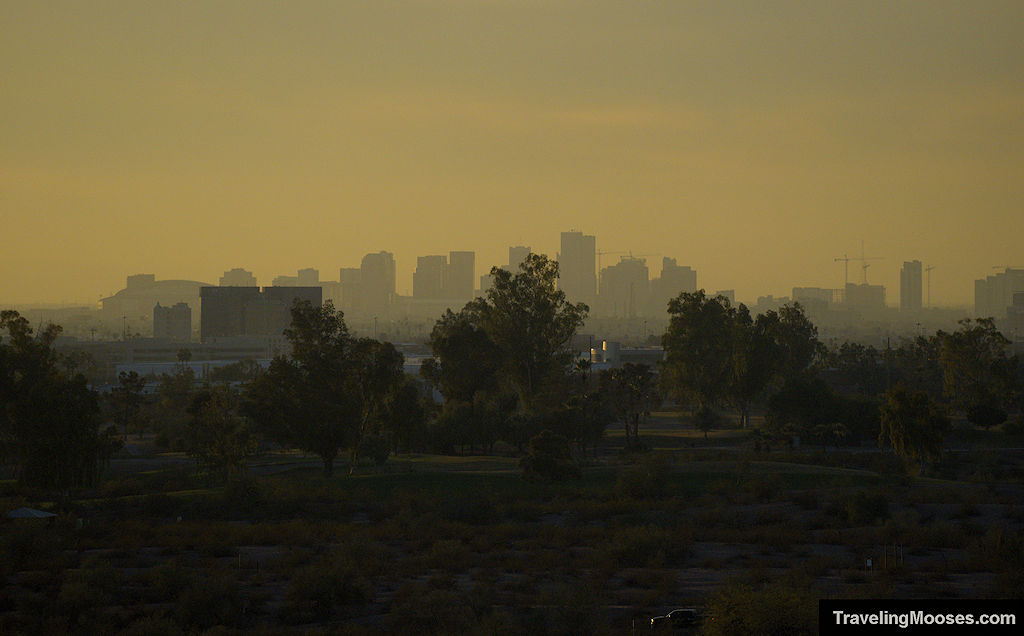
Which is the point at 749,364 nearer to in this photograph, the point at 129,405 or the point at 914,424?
the point at 914,424

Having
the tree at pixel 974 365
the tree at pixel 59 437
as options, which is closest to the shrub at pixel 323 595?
the tree at pixel 59 437

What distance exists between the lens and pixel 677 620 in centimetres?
2262

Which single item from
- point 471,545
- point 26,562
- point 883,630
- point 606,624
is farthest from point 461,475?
point 883,630

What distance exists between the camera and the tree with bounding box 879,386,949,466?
51.4 metres

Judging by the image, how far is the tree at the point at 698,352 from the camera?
286ft

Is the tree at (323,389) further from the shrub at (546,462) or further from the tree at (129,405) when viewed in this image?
the tree at (129,405)

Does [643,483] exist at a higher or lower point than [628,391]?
lower

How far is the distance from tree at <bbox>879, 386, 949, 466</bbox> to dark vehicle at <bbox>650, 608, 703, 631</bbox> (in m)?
33.4

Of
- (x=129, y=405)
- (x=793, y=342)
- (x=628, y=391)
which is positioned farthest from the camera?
(x=793, y=342)

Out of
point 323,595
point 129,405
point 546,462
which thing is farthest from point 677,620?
point 129,405

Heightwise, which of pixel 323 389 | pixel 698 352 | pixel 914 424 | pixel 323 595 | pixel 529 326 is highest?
pixel 529 326

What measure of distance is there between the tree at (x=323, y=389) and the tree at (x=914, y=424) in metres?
27.2

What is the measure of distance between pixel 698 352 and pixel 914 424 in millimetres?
37084

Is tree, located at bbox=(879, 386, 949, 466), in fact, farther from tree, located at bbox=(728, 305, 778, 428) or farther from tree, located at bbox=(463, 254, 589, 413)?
tree, located at bbox=(728, 305, 778, 428)
